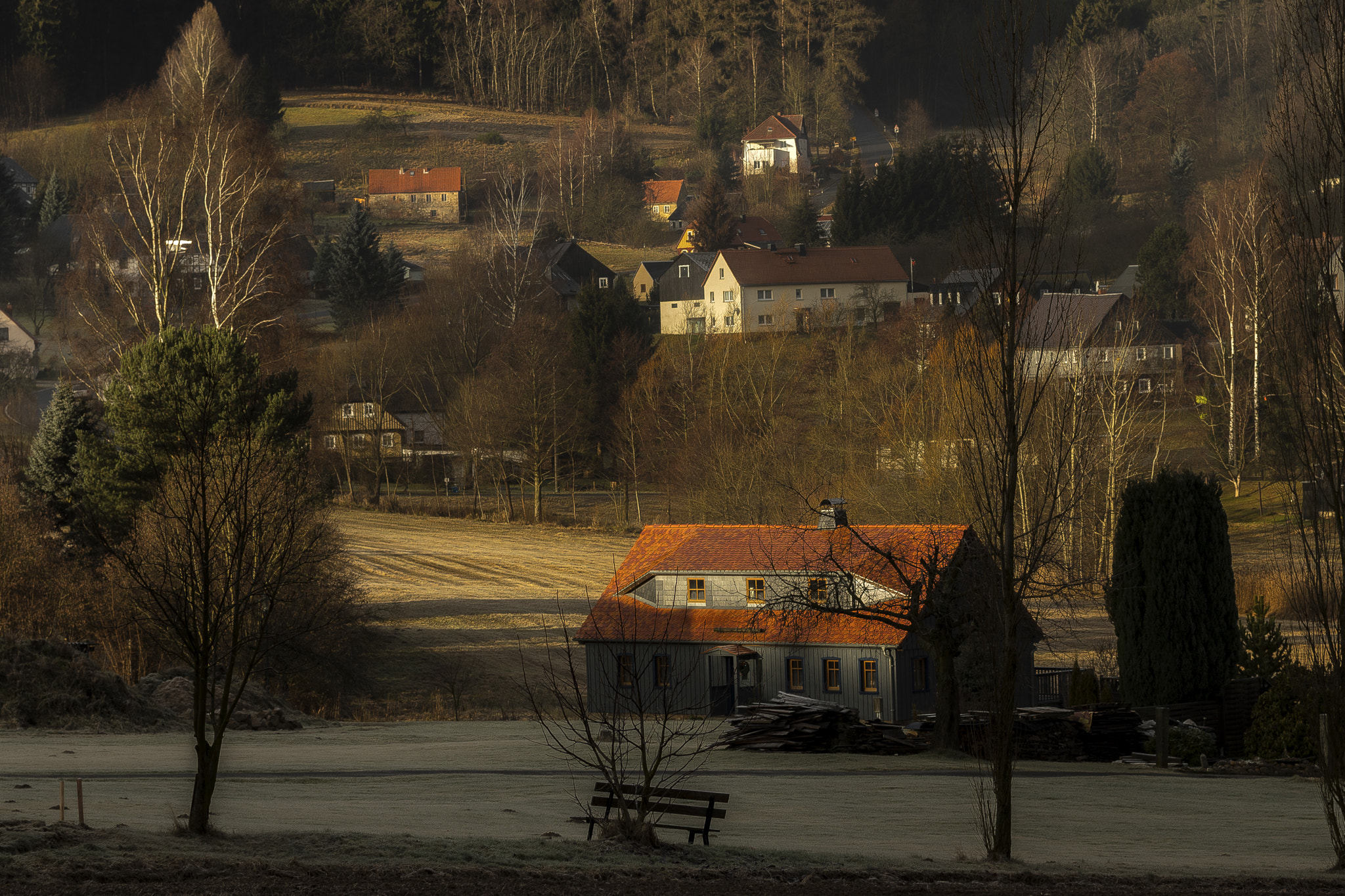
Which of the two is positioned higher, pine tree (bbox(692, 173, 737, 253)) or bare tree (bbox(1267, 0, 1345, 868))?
pine tree (bbox(692, 173, 737, 253))

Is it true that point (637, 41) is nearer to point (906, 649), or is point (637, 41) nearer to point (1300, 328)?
point (906, 649)

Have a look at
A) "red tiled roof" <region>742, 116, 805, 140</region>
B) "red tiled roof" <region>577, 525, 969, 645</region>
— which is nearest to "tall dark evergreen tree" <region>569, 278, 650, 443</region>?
"red tiled roof" <region>577, 525, 969, 645</region>

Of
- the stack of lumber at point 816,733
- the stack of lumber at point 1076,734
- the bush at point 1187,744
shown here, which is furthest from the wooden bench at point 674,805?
the bush at point 1187,744

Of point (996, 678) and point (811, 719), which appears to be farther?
point (811, 719)

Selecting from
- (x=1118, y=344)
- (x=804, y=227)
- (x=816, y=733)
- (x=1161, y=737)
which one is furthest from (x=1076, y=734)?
(x=804, y=227)

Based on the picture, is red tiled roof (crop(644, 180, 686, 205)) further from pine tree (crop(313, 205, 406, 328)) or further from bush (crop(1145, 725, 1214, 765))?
bush (crop(1145, 725, 1214, 765))

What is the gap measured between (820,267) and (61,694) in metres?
85.0

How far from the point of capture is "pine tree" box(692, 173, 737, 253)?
399 ft

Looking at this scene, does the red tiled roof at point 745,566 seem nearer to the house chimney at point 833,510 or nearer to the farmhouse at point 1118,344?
the house chimney at point 833,510

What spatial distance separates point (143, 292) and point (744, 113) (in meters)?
138

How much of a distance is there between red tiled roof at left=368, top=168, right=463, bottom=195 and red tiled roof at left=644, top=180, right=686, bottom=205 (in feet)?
65.3

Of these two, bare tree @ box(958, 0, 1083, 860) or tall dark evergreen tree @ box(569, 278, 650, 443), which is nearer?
bare tree @ box(958, 0, 1083, 860)

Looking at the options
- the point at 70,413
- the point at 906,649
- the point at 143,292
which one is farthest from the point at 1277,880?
the point at 143,292

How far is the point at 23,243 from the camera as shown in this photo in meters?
113
